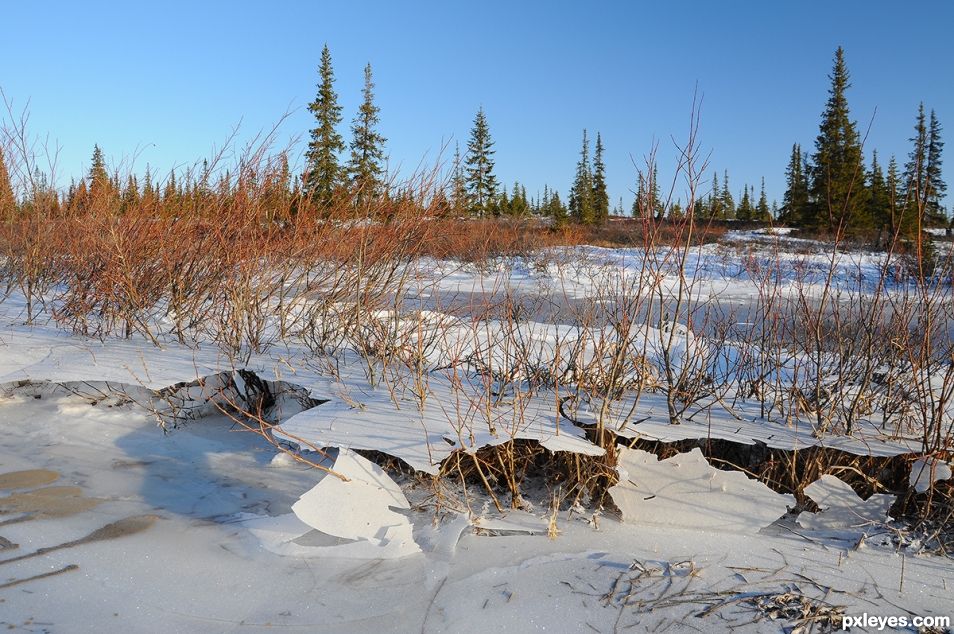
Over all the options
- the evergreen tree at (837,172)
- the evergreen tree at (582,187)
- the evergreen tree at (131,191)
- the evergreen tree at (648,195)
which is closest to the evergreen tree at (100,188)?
the evergreen tree at (131,191)

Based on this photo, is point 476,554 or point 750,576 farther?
point 476,554

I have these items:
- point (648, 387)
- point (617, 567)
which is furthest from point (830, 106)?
point (617, 567)

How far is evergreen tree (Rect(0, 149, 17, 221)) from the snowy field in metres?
3.62

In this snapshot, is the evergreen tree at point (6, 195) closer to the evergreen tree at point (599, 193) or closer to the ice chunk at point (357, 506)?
the ice chunk at point (357, 506)

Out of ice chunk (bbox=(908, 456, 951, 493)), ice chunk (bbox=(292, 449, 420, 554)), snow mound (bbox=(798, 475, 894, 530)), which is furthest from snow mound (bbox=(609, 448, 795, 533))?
ice chunk (bbox=(292, 449, 420, 554))

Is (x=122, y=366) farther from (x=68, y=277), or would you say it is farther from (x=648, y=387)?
(x=648, y=387)

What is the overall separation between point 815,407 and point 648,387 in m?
0.88

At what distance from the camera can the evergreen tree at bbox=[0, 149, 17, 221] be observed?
6.94 m

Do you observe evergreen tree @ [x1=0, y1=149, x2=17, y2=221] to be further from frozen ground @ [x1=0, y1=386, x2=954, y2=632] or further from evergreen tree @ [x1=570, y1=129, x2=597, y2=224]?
evergreen tree @ [x1=570, y1=129, x2=597, y2=224]

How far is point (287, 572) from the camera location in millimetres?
2404

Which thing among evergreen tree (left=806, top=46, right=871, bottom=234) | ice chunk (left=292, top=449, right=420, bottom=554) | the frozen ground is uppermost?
evergreen tree (left=806, top=46, right=871, bottom=234)

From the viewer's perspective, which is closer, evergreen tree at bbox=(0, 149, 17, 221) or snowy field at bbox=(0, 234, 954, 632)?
snowy field at bbox=(0, 234, 954, 632)

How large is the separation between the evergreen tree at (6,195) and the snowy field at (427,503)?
3623mm

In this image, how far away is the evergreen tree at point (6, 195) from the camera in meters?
6.94
